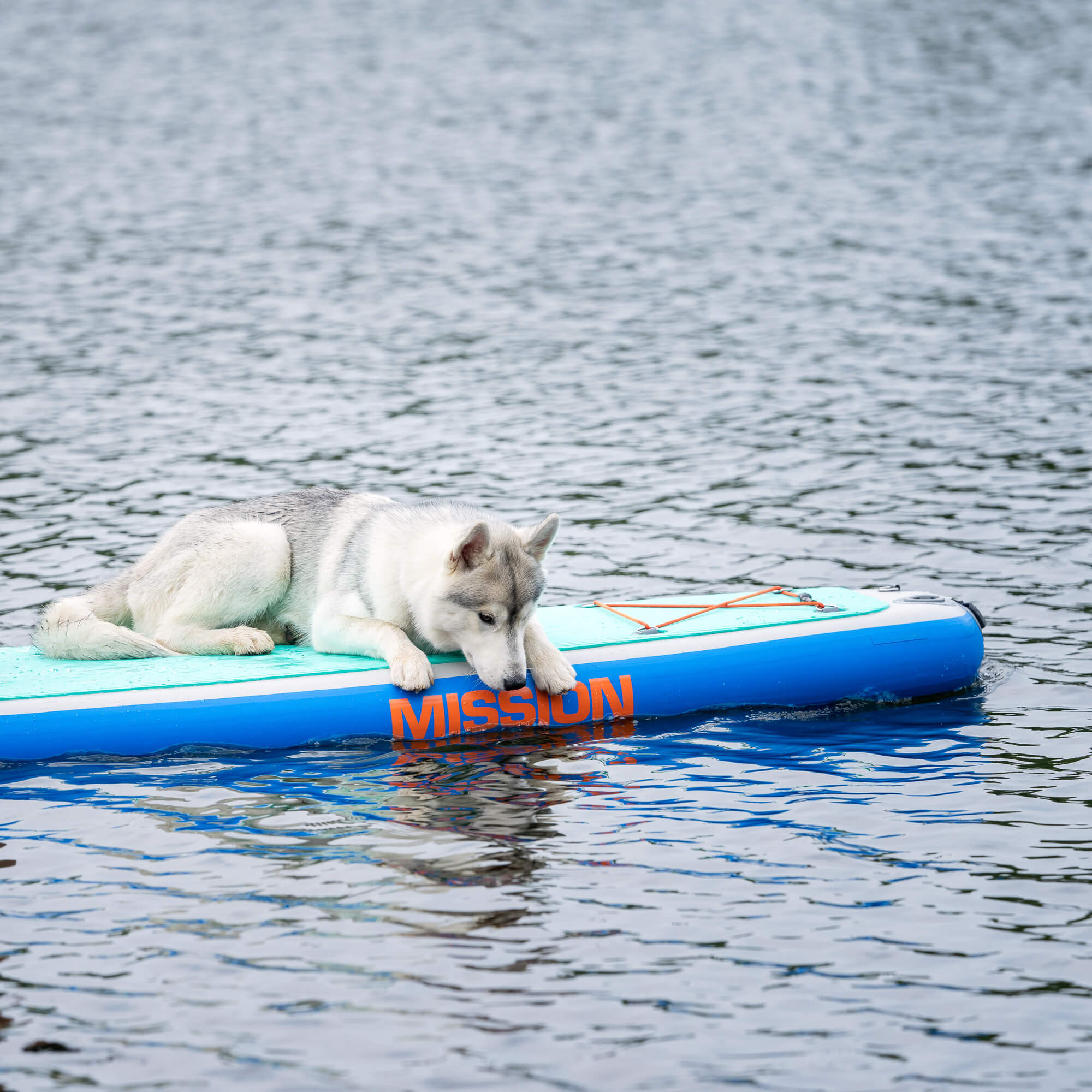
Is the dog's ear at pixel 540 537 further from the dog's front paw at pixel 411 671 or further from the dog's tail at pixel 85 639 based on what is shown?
the dog's tail at pixel 85 639

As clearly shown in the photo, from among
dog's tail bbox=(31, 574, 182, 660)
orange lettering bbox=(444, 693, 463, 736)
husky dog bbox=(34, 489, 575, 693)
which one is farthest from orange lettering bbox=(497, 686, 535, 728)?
dog's tail bbox=(31, 574, 182, 660)

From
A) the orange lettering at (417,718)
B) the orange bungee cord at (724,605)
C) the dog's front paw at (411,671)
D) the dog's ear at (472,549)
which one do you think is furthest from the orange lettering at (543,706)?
the dog's ear at (472,549)

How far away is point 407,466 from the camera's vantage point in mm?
15078

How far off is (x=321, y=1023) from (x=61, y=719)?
10.8 feet

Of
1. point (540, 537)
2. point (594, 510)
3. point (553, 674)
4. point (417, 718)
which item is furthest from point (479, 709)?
point (594, 510)

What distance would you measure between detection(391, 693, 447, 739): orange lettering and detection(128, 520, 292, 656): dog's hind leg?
1036 mm

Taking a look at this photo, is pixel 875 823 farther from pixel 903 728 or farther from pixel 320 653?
pixel 320 653

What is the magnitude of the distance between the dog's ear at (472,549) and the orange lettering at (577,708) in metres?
1.17

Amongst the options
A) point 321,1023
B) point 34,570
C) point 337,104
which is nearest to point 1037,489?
point 34,570

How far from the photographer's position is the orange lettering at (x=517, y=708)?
8.48 meters

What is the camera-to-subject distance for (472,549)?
7840 mm

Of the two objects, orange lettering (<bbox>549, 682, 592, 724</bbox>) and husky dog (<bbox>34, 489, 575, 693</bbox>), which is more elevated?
husky dog (<bbox>34, 489, 575, 693</bbox>)

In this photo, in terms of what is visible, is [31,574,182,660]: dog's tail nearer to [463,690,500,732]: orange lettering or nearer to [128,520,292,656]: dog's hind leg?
[128,520,292,656]: dog's hind leg

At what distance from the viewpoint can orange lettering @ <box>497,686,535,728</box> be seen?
848 cm
